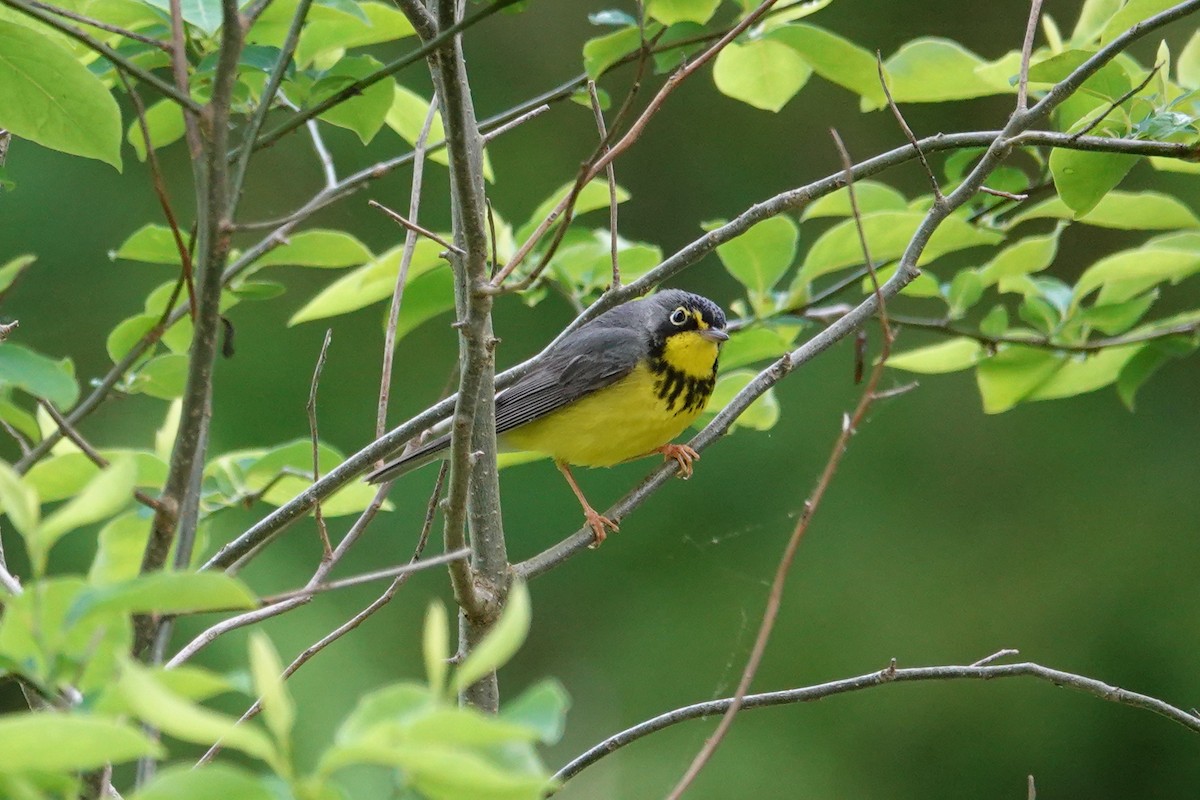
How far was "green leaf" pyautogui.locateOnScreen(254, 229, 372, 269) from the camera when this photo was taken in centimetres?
275

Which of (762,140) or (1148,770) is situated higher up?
(762,140)

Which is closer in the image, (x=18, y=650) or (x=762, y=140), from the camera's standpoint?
(x=18, y=650)

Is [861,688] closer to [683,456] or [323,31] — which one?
[683,456]

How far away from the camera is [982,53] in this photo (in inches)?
336

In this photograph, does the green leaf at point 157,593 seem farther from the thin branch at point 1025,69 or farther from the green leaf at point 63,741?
the thin branch at point 1025,69

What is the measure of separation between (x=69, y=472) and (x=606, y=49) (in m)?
1.23

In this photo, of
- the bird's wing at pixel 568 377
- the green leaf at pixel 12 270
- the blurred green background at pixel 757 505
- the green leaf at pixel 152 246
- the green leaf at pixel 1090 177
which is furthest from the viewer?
the blurred green background at pixel 757 505

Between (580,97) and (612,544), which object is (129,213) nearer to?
(612,544)

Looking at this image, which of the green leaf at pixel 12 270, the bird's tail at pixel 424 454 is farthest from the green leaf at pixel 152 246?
the bird's tail at pixel 424 454

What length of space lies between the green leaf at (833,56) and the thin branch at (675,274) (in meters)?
0.27

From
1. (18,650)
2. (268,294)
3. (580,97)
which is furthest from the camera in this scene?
(580,97)

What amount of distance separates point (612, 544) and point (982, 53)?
3.91 m

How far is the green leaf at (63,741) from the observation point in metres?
0.91

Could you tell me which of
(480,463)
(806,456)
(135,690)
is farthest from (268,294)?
(806,456)
